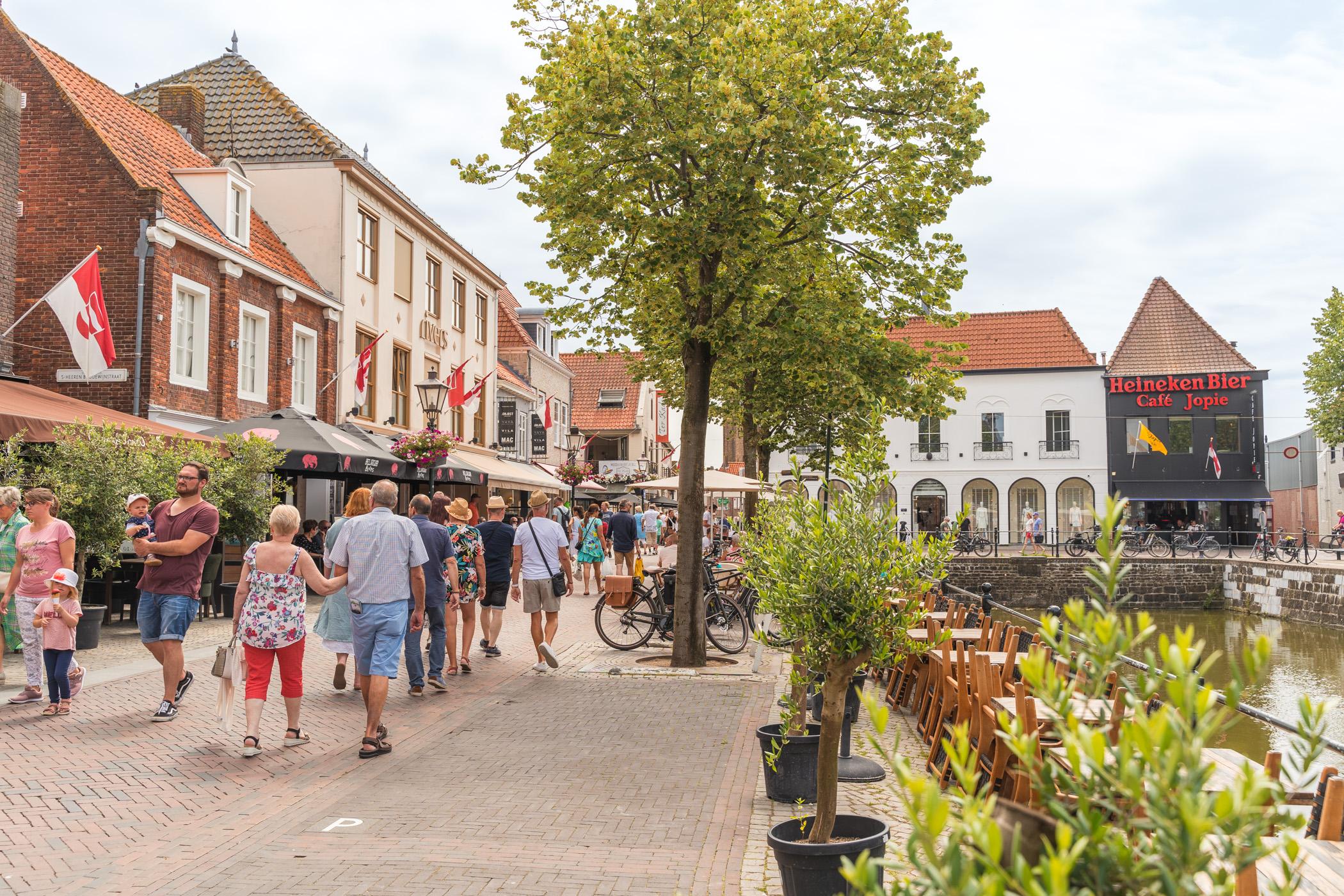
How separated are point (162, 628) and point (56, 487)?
168 inches

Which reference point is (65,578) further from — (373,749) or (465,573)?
(465,573)

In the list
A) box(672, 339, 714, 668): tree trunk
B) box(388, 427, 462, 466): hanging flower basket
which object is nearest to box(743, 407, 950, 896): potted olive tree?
box(672, 339, 714, 668): tree trunk

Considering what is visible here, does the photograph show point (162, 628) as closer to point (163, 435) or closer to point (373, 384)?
point (163, 435)

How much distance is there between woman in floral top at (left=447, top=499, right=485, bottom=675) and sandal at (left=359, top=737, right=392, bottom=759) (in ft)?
11.1

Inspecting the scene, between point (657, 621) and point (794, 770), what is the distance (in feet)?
23.9

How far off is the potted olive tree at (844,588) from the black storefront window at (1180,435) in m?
42.2

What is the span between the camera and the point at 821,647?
509 centimetres

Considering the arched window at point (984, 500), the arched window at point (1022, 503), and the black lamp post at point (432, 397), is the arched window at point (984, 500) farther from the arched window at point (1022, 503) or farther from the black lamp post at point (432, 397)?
the black lamp post at point (432, 397)

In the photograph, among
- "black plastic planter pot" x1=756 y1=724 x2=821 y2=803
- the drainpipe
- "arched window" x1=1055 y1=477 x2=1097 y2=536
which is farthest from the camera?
"arched window" x1=1055 y1=477 x2=1097 y2=536

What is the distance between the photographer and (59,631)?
325 inches

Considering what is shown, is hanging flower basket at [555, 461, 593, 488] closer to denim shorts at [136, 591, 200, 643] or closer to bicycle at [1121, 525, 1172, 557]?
bicycle at [1121, 525, 1172, 557]

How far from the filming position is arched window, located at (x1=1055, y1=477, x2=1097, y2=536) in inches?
1738

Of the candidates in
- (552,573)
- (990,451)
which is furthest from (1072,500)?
(552,573)

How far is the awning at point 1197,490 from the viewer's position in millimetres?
42500
